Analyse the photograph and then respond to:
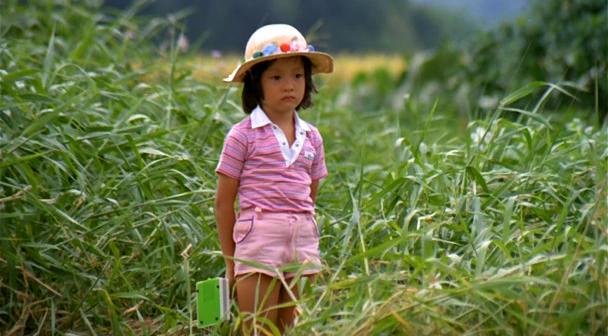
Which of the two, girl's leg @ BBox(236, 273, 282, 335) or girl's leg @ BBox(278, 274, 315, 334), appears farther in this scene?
girl's leg @ BBox(278, 274, 315, 334)

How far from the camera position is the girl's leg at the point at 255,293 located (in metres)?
3.57

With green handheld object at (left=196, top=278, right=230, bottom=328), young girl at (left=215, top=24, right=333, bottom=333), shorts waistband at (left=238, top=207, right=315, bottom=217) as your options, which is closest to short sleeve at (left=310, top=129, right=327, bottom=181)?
young girl at (left=215, top=24, right=333, bottom=333)

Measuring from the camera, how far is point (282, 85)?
359 cm

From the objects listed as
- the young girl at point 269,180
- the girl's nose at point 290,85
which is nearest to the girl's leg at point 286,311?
the young girl at point 269,180

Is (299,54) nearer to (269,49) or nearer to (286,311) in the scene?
(269,49)

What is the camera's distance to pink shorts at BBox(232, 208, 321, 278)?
3531 millimetres

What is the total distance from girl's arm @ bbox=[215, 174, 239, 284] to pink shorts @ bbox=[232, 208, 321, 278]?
2.0 inches

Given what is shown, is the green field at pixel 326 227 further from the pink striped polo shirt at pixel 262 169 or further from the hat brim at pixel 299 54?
the hat brim at pixel 299 54

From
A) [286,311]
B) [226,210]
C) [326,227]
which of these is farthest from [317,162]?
[326,227]

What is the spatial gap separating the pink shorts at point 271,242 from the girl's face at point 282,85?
0.34 m

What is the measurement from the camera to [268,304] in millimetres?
3605

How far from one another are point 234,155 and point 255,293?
431 mm

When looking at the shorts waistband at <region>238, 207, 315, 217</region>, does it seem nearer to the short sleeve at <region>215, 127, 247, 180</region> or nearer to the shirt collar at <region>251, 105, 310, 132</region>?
the short sleeve at <region>215, 127, 247, 180</region>

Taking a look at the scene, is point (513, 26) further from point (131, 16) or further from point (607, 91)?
point (131, 16)
